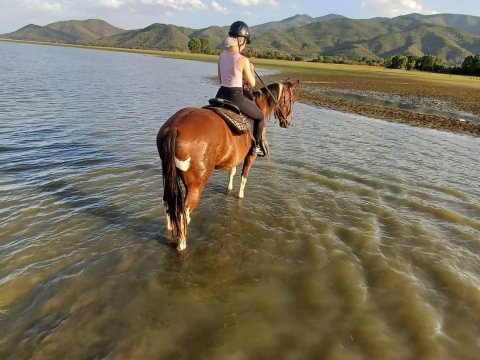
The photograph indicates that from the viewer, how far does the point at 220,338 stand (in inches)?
165

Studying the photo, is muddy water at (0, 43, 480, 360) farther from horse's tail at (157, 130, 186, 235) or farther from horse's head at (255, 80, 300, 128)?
horse's head at (255, 80, 300, 128)

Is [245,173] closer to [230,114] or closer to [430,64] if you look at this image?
[230,114]

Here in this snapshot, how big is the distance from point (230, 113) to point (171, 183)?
6.64 ft

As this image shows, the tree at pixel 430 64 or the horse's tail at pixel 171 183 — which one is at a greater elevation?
the horse's tail at pixel 171 183

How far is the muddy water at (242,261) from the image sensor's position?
13.7 feet

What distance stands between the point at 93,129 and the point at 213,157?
983 centimetres

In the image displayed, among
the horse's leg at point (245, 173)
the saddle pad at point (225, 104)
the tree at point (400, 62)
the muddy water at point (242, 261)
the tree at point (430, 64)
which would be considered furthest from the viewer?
the tree at point (400, 62)

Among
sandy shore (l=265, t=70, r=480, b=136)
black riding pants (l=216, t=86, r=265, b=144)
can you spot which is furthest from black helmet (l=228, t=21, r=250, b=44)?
sandy shore (l=265, t=70, r=480, b=136)

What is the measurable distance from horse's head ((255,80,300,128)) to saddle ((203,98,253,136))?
1.87 metres

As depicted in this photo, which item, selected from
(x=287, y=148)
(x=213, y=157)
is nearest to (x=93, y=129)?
(x=287, y=148)

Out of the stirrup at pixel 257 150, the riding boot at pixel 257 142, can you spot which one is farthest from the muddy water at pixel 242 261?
the riding boot at pixel 257 142

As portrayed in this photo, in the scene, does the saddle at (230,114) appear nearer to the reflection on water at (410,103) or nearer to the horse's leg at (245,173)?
the horse's leg at (245,173)

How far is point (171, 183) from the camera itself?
562cm

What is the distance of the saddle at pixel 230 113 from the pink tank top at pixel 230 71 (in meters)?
0.43
